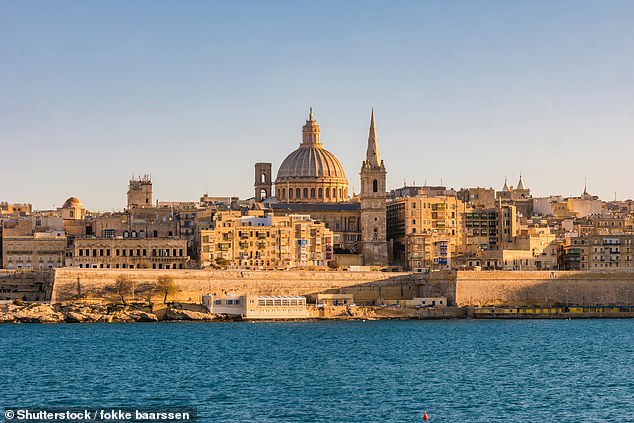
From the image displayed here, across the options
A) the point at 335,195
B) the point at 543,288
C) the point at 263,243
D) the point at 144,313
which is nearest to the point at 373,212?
the point at 263,243

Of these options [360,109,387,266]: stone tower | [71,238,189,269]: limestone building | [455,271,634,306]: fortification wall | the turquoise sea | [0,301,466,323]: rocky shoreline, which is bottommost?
the turquoise sea

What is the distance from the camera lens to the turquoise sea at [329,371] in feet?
112

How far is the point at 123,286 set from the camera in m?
69.6

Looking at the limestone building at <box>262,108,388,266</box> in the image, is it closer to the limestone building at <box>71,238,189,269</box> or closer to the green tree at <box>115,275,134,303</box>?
the limestone building at <box>71,238,189,269</box>

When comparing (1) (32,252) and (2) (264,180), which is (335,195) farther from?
(1) (32,252)

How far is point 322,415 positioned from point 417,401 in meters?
3.73

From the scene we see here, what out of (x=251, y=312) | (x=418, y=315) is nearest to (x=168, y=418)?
(x=251, y=312)

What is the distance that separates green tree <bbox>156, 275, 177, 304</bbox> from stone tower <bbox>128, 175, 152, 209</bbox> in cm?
2681

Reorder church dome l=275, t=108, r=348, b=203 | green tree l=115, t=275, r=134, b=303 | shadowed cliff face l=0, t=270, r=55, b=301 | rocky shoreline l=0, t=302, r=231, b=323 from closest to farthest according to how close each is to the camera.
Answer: rocky shoreline l=0, t=302, r=231, b=323
green tree l=115, t=275, r=134, b=303
shadowed cliff face l=0, t=270, r=55, b=301
church dome l=275, t=108, r=348, b=203

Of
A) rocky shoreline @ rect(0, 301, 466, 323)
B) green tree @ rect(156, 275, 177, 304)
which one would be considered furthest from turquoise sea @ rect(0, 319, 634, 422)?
green tree @ rect(156, 275, 177, 304)

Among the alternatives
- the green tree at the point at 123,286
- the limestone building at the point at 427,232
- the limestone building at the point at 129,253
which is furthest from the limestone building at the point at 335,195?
the green tree at the point at 123,286

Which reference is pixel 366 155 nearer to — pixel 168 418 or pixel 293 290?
pixel 293 290

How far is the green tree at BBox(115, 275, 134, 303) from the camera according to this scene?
69.4m

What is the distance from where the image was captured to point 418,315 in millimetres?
70062
